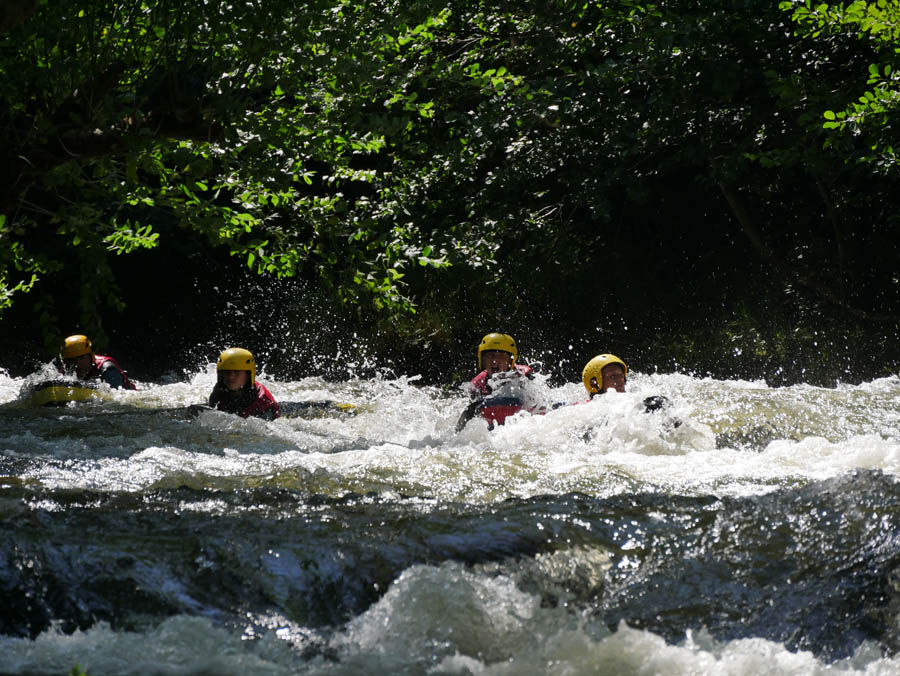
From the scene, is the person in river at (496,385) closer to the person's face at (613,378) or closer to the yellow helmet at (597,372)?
the yellow helmet at (597,372)

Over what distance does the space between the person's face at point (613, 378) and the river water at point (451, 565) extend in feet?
7.31

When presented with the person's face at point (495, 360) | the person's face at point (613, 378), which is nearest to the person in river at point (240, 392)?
the person's face at point (495, 360)

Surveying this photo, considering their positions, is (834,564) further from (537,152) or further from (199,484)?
(537,152)

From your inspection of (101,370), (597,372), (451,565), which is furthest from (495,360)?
(451,565)

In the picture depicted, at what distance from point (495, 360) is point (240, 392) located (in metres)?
2.39

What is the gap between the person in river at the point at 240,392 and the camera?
9359mm

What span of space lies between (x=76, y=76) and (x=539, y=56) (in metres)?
6.84

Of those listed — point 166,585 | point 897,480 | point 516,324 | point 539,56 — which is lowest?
point 166,585

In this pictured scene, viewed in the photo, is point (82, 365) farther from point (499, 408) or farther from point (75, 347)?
point (499, 408)

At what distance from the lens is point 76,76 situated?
22.6 ft

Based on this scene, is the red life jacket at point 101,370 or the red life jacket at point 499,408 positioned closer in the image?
the red life jacket at point 499,408

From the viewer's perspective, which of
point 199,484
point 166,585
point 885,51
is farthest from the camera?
point 885,51

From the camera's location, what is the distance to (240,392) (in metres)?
9.46

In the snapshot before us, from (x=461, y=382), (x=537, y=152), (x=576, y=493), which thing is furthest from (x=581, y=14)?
(x=576, y=493)
